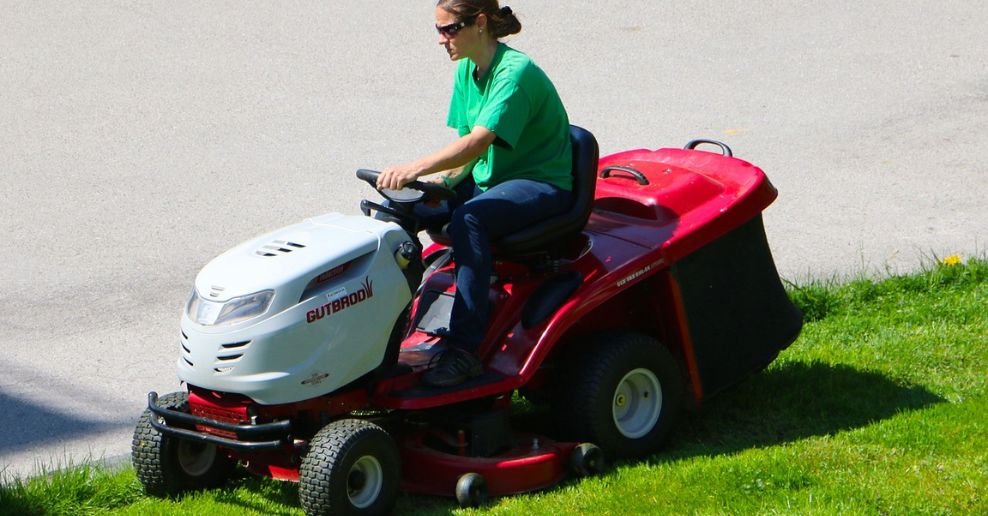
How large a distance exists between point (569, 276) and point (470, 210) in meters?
0.45

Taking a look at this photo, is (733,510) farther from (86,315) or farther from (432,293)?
(86,315)

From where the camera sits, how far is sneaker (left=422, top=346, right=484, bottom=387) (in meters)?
4.79

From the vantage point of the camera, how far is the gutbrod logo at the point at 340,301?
450 centimetres

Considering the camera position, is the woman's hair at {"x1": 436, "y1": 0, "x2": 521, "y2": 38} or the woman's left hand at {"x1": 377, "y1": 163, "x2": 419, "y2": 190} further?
the woman's hair at {"x1": 436, "y1": 0, "x2": 521, "y2": 38}

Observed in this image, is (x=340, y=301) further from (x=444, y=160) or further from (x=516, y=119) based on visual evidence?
(x=516, y=119)

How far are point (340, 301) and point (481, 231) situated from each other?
563 mm

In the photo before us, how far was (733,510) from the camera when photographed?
4.62m

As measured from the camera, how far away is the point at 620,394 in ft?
16.9

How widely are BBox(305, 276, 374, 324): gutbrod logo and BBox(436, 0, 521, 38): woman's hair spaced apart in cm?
97

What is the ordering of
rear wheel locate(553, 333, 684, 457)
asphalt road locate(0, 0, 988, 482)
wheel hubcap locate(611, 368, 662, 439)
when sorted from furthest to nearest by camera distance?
1. asphalt road locate(0, 0, 988, 482)
2. wheel hubcap locate(611, 368, 662, 439)
3. rear wheel locate(553, 333, 684, 457)

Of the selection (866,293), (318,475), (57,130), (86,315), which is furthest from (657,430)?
(57,130)

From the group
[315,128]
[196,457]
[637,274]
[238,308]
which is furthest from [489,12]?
[315,128]

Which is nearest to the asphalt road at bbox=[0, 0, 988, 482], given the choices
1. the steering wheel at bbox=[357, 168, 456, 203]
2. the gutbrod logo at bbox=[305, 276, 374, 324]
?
the gutbrod logo at bbox=[305, 276, 374, 324]

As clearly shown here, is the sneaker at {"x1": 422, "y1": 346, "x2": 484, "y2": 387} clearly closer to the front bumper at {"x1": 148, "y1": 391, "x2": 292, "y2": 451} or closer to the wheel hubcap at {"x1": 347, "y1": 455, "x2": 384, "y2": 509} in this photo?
the wheel hubcap at {"x1": 347, "y1": 455, "x2": 384, "y2": 509}
